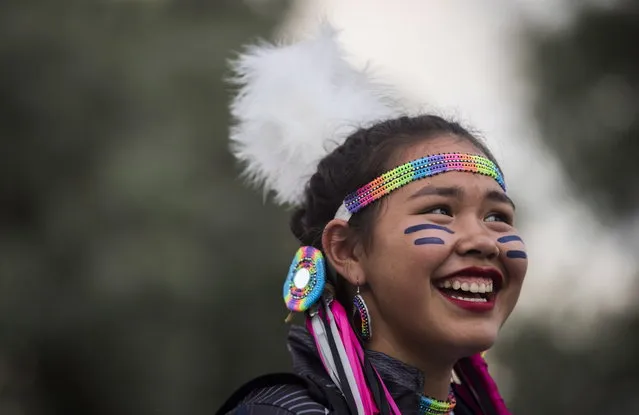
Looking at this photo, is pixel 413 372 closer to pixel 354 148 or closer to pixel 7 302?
pixel 354 148

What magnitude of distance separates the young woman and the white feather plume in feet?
0.51

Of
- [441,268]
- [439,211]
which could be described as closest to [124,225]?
[439,211]

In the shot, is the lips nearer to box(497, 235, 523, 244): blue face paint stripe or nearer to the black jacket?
box(497, 235, 523, 244): blue face paint stripe

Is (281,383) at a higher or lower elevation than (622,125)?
lower

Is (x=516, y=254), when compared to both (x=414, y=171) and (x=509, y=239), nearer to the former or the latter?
(x=509, y=239)

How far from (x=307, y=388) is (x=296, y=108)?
116 cm

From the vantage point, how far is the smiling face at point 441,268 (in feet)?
8.60

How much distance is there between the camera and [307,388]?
258 centimetres

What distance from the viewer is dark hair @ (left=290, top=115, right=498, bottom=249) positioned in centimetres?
289

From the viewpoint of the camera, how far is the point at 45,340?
9352mm

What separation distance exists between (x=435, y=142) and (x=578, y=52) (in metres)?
7.05

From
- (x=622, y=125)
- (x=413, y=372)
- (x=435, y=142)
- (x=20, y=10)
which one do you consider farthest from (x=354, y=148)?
Answer: (x=20, y=10)

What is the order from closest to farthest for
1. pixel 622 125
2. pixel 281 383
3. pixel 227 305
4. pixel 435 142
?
pixel 281 383, pixel 435 142, pixel 622 125, pixel 227 305

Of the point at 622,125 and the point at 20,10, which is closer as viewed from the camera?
the point at 622,125
